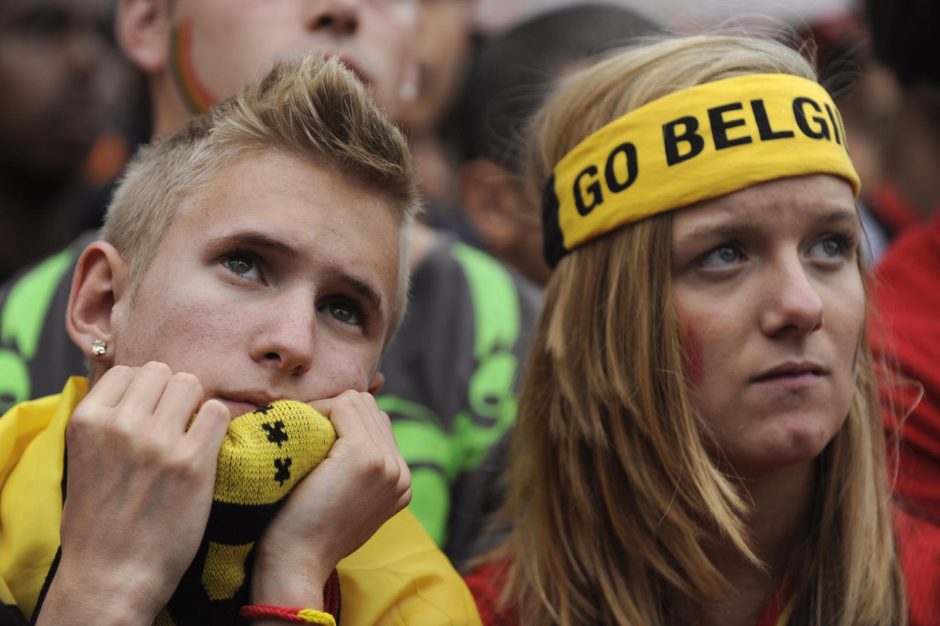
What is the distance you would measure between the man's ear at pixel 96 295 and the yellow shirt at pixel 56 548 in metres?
0.12

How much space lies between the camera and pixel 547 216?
9.39ft

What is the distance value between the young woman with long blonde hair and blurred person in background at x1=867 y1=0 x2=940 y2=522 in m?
0.29

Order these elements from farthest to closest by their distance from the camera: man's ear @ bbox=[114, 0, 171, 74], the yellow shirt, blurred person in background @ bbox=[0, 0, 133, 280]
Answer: blurred person in background @ bbox=[0, 0, 133, 280] → man's ear @ bbox=[114, 0, 171, 74] → the yellow shirt

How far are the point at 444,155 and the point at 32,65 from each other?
181 centimetres

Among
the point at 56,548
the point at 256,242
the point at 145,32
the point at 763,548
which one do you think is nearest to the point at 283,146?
the point at 256,242

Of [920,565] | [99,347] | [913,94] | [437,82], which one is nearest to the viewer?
[99,347]

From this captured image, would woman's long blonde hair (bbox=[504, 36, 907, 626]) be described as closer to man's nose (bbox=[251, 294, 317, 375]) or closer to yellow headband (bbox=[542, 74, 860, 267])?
yellow headband (bbox=[542, 74, 860, 267])

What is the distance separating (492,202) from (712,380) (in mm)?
2050

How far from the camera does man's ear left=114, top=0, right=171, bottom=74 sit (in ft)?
11.5

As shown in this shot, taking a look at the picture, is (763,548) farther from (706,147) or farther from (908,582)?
(706,147)

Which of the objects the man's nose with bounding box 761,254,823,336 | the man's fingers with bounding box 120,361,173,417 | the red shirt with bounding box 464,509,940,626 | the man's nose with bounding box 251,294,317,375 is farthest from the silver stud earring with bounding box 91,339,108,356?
the man's nose with bounding box 761,254,823,336

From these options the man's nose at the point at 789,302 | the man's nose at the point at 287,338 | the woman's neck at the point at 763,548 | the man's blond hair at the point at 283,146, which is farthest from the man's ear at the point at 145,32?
the woman's neck at the point at 763,548

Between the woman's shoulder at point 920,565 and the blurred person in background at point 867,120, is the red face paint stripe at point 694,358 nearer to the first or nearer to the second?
the woman's shoulder at point 920,565

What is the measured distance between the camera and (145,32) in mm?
3570
